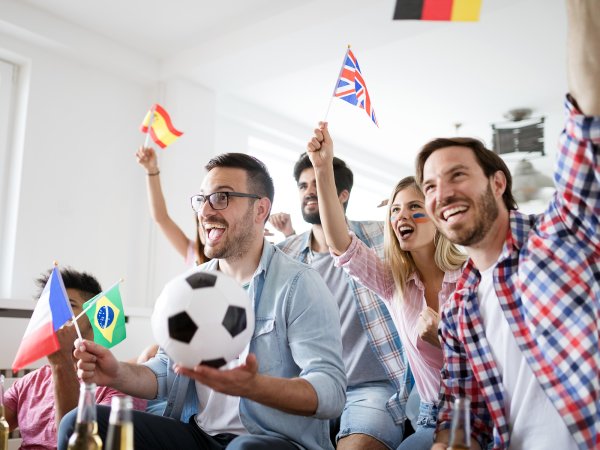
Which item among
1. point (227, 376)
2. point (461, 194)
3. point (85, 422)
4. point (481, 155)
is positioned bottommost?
point (85, 422)

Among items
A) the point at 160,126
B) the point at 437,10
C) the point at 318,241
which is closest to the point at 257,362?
the point at 437,10

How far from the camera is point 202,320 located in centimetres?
137

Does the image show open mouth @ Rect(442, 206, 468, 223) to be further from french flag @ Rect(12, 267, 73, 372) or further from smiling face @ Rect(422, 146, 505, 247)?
french flag @ Rect(12, 267, 73, 372)

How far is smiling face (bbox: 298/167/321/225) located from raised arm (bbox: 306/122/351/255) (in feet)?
1.96

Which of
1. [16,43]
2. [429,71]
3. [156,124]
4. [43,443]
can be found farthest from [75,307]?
[429,71]

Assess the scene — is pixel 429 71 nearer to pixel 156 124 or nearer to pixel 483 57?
pixel 483 57

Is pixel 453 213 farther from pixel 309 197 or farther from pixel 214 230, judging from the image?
pixel 309 197

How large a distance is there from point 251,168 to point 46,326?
0.80 metres

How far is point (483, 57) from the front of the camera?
5.01m

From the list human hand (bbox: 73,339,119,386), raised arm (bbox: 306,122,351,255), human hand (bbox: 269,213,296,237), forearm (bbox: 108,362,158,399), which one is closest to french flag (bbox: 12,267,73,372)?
human hand (bbox: 73,339,119,386)

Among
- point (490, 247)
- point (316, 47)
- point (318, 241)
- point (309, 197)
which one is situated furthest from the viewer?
point (316, 47)

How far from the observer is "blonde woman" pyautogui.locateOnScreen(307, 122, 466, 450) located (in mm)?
2109

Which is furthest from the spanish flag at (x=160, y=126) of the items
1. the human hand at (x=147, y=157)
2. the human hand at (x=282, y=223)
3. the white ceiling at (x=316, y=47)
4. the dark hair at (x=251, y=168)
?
the dark hair at (x=251, y=168)

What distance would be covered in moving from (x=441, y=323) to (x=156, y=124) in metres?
2.54
